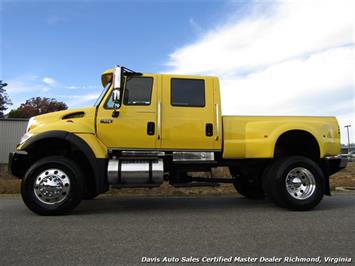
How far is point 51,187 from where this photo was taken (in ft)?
20.6

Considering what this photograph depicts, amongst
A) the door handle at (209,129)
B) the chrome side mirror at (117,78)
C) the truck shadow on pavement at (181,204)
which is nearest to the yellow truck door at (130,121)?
the chrome side mirror at (117,78)

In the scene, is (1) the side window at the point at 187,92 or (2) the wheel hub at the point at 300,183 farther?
(1) the side window at the point at 187,92

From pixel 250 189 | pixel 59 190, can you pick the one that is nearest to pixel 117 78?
pixel 59 190

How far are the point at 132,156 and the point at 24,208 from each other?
2.40m

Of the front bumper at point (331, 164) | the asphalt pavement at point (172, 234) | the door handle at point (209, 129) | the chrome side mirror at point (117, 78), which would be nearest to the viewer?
the asphalt pavement at point (172, 234)

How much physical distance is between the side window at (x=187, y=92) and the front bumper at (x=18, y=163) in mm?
2980

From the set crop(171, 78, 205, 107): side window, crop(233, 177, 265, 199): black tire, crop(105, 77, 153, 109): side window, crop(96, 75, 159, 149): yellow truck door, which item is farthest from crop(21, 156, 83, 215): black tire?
crop(233, 177, 265, 199): black tire

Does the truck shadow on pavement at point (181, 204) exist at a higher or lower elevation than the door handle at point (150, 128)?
lower

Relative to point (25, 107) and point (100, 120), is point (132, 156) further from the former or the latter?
point (25, 107)

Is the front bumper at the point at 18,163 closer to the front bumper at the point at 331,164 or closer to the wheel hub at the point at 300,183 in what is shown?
the wheel hub at the point at 300,183

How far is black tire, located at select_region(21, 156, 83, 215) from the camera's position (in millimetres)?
6230

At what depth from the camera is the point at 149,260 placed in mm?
3906

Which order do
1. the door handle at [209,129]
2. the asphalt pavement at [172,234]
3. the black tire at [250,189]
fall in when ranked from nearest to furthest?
the asphalt pavement at [172,234], the door handle at [209,129], the black tire at [250,189]

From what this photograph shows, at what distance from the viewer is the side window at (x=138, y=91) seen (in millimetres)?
6949
